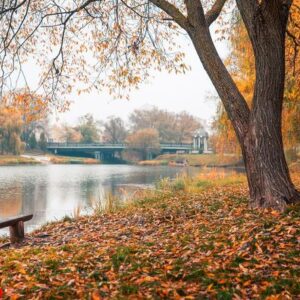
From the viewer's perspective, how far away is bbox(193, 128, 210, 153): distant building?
51131 mm

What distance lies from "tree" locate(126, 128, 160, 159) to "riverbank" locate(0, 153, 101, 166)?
526 cm

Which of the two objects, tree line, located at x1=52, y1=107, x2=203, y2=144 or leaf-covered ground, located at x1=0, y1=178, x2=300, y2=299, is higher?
tree line, located at x1=52, y1=107, x2=203, y2=144

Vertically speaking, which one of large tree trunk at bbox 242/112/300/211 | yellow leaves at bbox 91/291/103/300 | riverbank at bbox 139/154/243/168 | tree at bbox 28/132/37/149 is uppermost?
tree at bbox 28/132/37/149

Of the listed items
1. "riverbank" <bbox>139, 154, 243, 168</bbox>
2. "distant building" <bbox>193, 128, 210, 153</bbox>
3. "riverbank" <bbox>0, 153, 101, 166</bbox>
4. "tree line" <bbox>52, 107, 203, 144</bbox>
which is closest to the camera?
"riverbank" <bbox>0, 153, 101, 166</bbox>

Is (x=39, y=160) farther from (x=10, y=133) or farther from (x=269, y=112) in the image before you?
(x=269, y=112)

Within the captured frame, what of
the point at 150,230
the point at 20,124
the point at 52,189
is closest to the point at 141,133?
the point at 20,124

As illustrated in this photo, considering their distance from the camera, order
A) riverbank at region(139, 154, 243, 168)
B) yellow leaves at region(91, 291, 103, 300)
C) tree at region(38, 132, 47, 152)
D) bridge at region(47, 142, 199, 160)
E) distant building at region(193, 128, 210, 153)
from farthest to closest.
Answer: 1. distant building at region(193, 128, 210, 153)
2. bridge at region(47, 142, 199, 160)
3. tree at region(38, 132, 47, 152)
4. riverbank at region(139, 154, 243, 168)
5. yellow leaves at region(91, 291, 103, 300)

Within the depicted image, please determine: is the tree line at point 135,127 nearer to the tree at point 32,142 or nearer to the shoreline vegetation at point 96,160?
the shoreline vegetation at point 96,160

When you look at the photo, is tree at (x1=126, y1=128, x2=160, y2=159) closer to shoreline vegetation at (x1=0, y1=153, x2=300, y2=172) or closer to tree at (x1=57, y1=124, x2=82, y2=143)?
shoreline vegetation at (x1=0, y1=153, x2=300, y2=172)

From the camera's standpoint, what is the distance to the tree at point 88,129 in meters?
56.0

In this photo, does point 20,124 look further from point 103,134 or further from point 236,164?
point 103,134

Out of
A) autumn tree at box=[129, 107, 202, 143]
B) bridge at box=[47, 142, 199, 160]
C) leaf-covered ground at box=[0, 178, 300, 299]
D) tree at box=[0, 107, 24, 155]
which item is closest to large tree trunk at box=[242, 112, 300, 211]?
leaf-covered ground at box=[0, 178, 300, 299]

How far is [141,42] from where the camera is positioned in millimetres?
8586

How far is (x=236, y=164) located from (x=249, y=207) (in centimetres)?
2731
